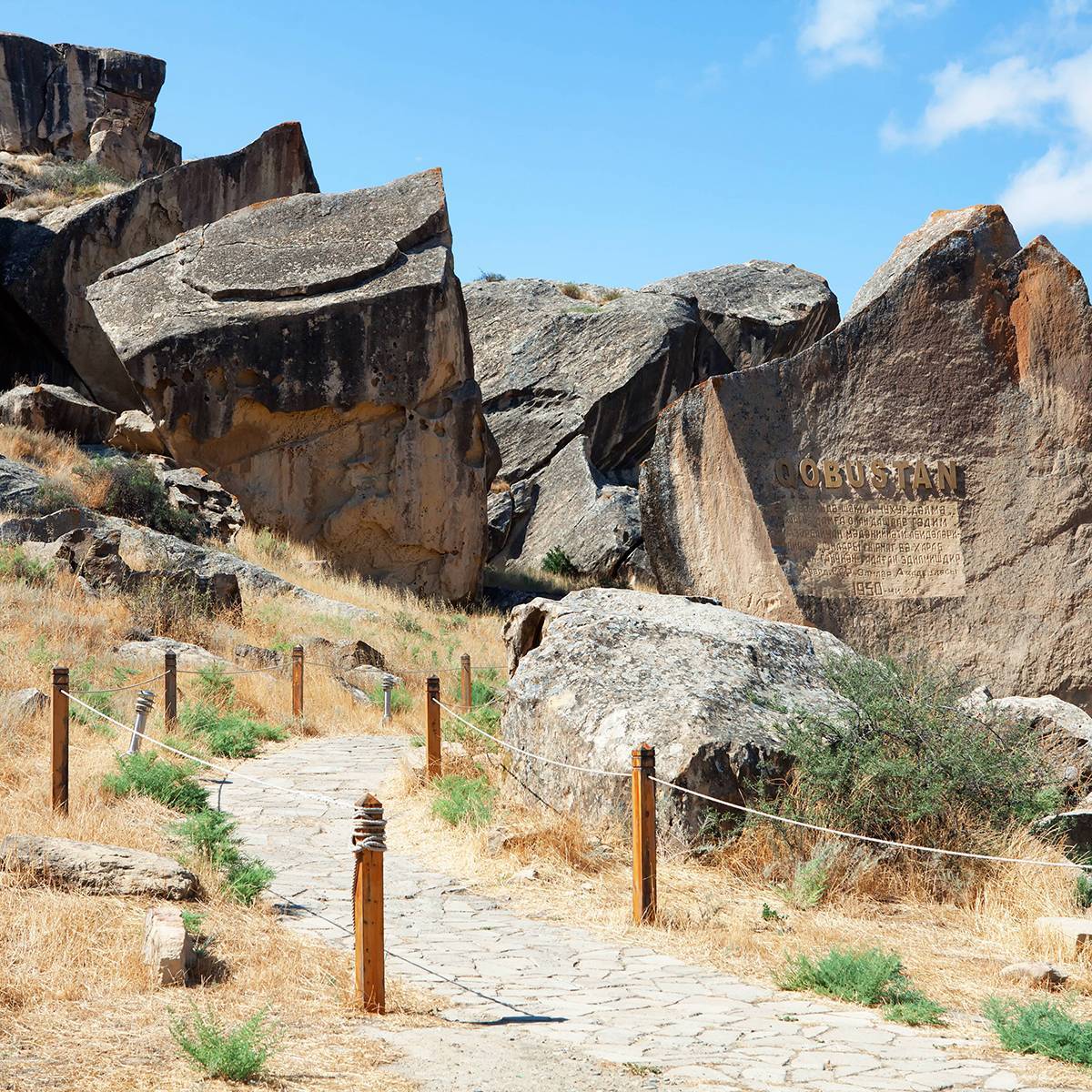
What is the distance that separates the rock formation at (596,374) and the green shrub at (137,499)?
29.7 feet

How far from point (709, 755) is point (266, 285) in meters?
16.7

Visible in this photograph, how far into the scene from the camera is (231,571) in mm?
17750

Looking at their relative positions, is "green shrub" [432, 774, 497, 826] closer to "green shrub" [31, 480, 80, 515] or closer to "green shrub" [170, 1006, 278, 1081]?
"green shrub" [170, 1006, 278, 1081]

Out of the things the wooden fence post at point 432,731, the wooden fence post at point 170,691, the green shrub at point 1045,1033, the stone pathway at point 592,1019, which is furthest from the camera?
the wooden fence post at point 170,691

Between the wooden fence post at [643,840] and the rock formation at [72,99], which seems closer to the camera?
the wooden fence post at [643,840]

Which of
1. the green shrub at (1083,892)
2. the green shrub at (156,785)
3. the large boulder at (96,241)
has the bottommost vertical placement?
the green shrub at (1083,892)

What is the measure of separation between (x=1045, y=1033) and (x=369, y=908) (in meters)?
2.55

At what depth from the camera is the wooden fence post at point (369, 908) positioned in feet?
15.8

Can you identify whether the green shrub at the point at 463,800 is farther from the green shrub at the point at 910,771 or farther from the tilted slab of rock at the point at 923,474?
the tilted slab of rock at the point at 923,474

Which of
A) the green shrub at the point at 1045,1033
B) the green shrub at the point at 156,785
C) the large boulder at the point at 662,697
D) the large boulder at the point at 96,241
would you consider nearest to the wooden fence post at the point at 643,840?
the large boulder at the point at 662,697

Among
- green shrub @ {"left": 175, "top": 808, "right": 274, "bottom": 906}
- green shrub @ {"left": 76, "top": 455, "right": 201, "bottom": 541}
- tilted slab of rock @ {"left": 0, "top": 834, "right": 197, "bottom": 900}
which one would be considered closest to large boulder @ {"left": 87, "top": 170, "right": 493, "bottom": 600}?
green shrub @ {"left": 76, "top": 455, "right": 201, "bottom": 541}

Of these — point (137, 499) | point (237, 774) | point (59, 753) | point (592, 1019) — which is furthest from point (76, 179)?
point (592, 1019)

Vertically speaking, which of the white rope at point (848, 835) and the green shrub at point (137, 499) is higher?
the green shrub at point (137, 499)

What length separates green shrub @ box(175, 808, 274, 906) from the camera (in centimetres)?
630
